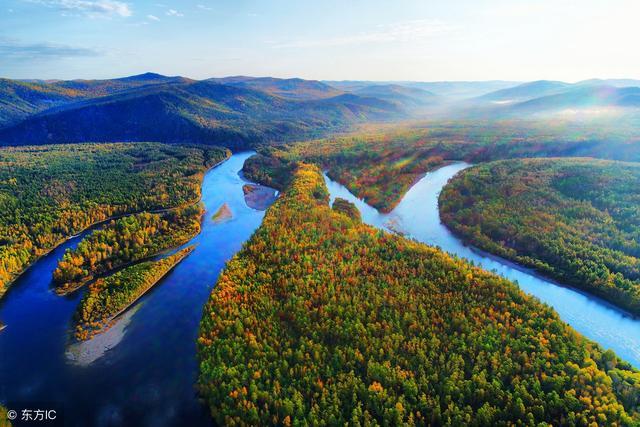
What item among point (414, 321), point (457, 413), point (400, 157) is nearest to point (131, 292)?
point (414, 321)

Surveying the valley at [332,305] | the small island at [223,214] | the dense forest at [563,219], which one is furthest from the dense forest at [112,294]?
the dense forest at [563,219]

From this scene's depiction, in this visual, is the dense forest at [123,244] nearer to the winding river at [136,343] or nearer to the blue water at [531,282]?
the winding river at [136,343]

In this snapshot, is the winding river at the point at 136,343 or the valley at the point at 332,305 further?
the winding river at the point at 136,343

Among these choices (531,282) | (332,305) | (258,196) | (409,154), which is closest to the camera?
(332,305)

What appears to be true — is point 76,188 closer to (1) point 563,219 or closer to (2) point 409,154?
(2) point 409,154

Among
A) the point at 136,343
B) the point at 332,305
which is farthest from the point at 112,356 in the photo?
the point at 332,305
